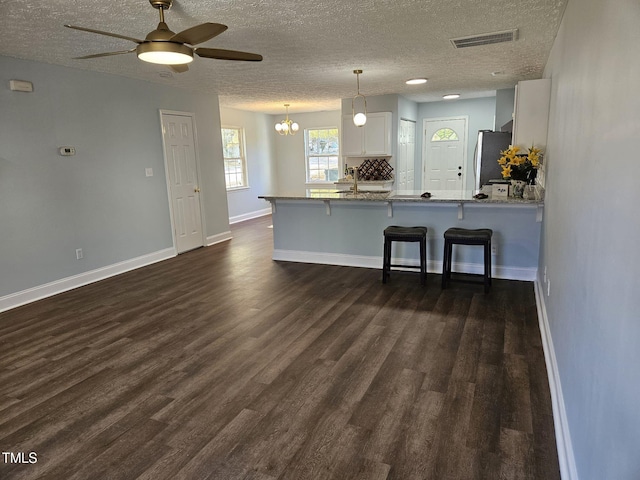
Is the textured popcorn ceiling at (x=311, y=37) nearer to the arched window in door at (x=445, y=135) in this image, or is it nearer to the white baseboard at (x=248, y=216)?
the arched window in door at (x=445, y=135)

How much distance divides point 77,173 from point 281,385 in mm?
3734

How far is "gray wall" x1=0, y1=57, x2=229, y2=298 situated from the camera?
13.4 feet

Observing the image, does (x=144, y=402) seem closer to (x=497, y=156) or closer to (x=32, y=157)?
(x=32, y=157)

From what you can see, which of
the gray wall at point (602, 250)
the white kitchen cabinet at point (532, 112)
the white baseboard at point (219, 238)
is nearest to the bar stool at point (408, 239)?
the white kitchen cabinet at point (532, 112)

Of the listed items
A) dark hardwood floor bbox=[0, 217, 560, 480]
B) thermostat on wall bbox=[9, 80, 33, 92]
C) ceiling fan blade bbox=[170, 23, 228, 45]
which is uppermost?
thermostat on wall bbox=[9, 80, 33, 92]

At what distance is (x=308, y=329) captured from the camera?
334 centimetres

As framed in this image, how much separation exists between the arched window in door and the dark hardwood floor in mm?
5111

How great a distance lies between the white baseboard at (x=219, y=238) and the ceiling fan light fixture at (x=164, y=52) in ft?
14.3

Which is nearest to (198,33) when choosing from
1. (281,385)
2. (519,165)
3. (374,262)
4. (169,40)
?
(169,40)

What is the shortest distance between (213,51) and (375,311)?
249 cm

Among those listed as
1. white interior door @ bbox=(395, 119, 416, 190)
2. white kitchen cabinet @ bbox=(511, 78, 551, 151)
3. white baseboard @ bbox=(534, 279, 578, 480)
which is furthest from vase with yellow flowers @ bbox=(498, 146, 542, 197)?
white interior door @ bbox=(395, 119, 416, 190)

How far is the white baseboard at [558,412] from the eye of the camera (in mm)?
1699

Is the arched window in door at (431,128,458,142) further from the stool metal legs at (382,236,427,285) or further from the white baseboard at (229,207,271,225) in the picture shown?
the stool metal legs at (382,236,427,285)

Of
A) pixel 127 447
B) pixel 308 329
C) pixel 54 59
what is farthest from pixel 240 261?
pixel 127 447
